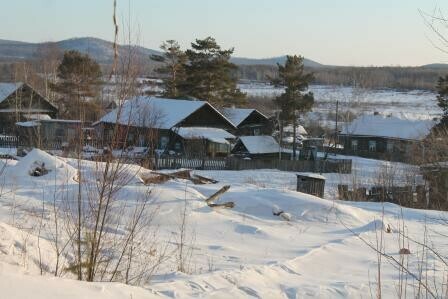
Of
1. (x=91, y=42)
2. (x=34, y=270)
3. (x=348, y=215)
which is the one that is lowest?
(x=348, y=215)

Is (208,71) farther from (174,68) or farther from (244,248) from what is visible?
(244,248)

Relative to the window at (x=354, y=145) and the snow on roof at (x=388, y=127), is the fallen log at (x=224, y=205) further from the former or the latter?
the window at (x=354, y=145)

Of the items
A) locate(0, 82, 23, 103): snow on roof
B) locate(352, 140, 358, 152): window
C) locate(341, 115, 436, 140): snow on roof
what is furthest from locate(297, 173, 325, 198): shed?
locate(352, 140, 358, 152): window

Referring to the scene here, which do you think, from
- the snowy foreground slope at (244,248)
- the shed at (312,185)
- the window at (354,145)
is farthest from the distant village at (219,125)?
the snowy foreground slope at (244,248)

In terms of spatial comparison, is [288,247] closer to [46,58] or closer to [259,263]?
[259,263]

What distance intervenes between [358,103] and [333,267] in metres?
77.0

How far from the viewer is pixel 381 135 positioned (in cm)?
5122

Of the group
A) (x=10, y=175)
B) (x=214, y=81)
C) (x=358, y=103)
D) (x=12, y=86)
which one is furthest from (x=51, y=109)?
(x=358, y=103)

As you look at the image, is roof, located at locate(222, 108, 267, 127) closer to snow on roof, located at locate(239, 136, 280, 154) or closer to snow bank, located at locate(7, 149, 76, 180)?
snow on roof, located at locate(239, 136, 280, 154)

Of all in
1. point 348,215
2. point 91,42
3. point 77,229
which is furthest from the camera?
point 348,215

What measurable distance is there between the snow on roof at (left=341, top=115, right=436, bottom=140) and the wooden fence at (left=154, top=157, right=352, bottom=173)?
45.3 feet

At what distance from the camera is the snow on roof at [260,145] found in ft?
134

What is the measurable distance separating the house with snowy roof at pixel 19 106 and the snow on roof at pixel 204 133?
40.1ft

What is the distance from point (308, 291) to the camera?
6.10m
